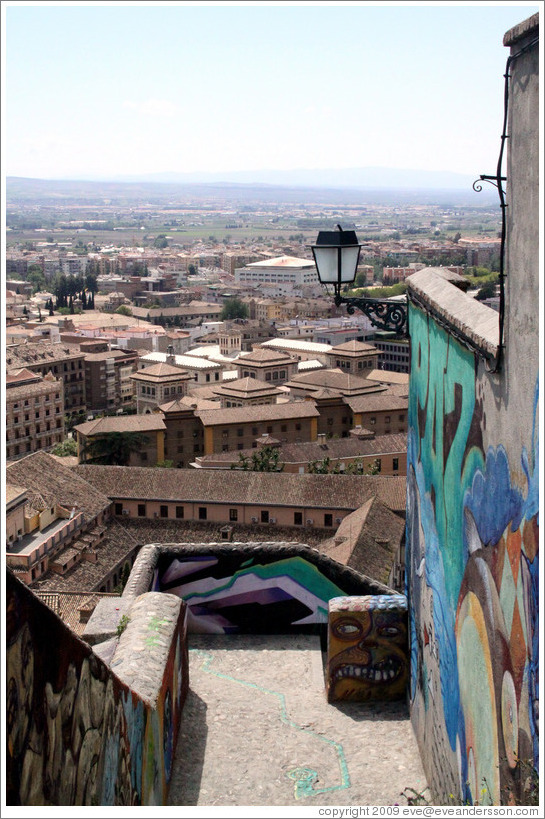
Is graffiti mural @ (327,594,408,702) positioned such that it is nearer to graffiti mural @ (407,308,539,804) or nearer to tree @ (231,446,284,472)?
graffiti mural @ (407,308,539,804)

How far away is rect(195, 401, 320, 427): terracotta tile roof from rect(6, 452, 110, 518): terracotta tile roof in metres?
13.4

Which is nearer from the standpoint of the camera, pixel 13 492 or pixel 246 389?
pixel 13 492

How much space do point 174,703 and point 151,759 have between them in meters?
1.32

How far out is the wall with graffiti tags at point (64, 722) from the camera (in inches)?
143

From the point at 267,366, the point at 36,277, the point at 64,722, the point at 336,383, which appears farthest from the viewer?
the point at 36,277

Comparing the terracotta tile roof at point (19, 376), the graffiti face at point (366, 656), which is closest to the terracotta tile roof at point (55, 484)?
the graffiti face at point (366, 656)

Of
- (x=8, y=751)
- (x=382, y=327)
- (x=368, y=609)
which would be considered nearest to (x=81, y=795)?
(x=8, y=751)

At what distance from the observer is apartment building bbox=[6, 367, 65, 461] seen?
5122 centimetres

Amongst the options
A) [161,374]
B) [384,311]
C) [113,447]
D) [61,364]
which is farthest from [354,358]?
[384,311]

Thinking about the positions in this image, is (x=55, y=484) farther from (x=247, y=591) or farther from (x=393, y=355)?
(x=393, y=355)

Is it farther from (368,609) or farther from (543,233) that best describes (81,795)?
(368,609)

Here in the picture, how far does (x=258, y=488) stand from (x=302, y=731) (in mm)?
20055

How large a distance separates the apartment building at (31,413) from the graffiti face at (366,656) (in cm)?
4358

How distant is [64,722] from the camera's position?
164 inches
